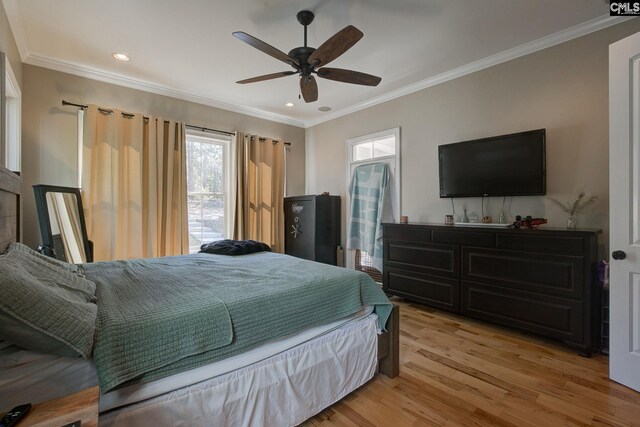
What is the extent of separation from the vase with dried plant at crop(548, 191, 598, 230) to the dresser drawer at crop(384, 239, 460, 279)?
3.12 ft

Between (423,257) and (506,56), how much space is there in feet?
7.35

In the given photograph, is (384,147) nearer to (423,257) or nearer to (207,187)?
(423,257)

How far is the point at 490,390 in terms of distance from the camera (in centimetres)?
188

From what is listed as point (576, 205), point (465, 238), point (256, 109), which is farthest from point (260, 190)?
point (576, 205)

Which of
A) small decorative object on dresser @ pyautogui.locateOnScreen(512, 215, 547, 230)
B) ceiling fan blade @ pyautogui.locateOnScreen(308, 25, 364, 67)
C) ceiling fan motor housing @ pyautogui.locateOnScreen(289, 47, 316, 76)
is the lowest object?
small decorative object on dresser @ pyautogui.locateOnScreen(512, 215, 547, 230)

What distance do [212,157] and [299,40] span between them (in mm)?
2218

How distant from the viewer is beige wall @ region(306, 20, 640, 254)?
247cm

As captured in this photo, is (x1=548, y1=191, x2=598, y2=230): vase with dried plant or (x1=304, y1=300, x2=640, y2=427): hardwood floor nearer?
(x1=304, y1=300, x2=640, y2=427): hardwood floor

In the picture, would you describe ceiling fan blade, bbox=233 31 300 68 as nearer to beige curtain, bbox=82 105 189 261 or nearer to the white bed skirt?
the white bed skirt

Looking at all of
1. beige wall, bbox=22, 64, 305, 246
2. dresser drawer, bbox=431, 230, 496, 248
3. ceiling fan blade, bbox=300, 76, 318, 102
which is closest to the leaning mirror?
beige wall, bbox=22, 64, 305, 246

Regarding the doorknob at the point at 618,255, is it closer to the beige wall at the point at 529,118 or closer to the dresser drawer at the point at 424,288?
the beige wall at the point at 529,118

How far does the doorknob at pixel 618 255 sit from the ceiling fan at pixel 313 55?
6.97ft

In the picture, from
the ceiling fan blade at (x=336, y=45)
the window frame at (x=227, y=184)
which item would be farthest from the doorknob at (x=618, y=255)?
the window frame at (x=227, y=184)

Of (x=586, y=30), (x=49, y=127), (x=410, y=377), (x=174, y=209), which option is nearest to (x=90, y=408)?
(x=410, y=377)
